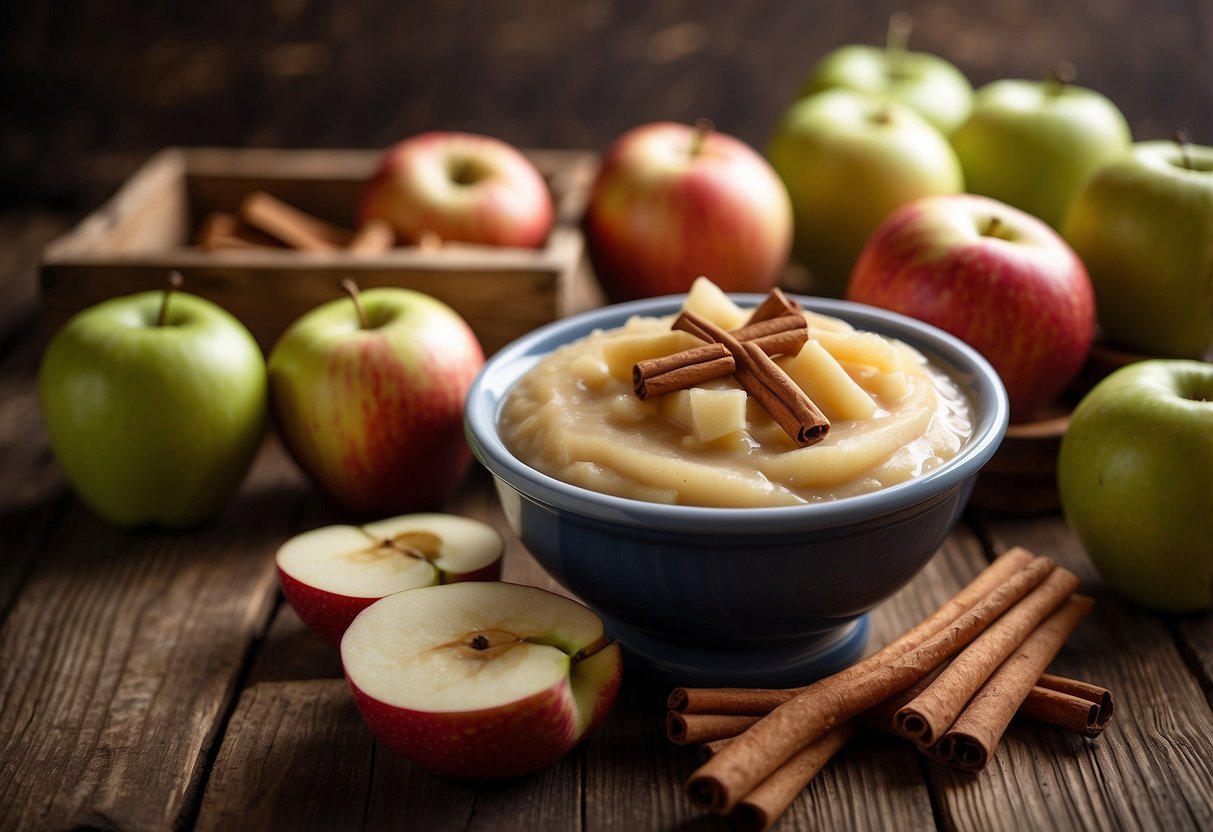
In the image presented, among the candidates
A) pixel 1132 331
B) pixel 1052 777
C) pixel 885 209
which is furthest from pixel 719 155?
pixel 1052 777

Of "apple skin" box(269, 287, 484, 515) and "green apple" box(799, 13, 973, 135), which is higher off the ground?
"green apple" box(799, 13, 973, 135)

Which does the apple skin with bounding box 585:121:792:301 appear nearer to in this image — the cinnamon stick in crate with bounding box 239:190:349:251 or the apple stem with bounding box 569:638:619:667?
the cinnamon stick in crate with bounding box 239:190:349:251

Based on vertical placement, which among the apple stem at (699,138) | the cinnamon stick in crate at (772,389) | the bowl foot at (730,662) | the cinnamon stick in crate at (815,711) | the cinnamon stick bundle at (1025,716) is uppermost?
the cinnamon stick in crate at (772,389)

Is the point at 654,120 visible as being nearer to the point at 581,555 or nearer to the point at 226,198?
the point at 226,198

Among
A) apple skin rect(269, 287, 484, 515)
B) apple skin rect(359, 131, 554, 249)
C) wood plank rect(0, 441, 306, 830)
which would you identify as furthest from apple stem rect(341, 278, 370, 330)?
apple skin rect(359, 131, 554, 249)

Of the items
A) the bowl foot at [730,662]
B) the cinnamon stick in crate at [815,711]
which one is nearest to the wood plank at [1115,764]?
the cinnamon stick in crate at [815,711]

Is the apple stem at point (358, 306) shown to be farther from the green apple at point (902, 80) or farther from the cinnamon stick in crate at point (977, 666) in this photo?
the green apple at point (902, 80)
